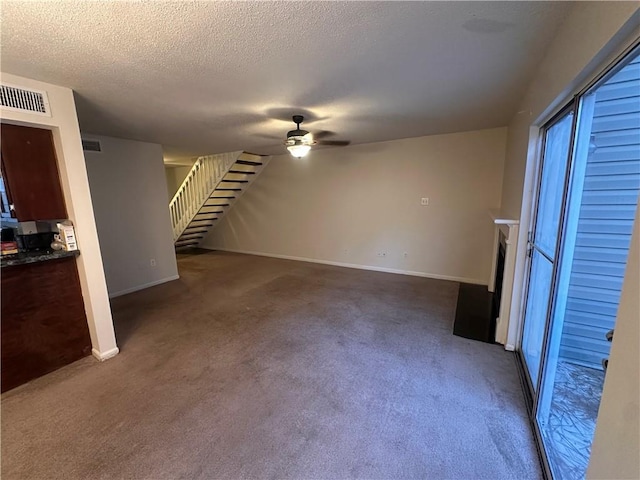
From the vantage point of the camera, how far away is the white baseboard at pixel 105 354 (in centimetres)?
247

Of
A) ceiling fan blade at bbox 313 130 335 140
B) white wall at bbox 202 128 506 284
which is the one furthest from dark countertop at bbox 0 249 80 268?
white wall at bbox 202 128 506 284

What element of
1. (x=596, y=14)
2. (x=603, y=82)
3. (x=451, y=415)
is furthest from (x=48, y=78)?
(x=451, y=415)

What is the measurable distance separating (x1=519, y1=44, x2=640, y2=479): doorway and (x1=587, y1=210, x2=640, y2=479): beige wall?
655 mm

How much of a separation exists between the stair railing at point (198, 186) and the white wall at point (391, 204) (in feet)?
3.24

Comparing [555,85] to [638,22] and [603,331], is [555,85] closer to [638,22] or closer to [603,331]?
[638,22]

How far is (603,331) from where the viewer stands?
61.4 inches

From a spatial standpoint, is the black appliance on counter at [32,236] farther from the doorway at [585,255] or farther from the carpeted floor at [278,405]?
the doorway at [585,255]

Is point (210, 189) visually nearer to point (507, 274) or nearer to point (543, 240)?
point (507, 274)

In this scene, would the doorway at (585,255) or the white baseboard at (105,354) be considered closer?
the doorway at (585,255)

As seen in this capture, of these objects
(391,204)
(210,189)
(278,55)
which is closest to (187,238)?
(210,189)

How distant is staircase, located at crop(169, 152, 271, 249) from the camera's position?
18.1 ft

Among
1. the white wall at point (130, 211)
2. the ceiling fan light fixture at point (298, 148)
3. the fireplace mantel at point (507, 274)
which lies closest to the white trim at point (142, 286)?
the white wall at point (130, 211)

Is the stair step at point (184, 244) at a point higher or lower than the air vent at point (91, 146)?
lower

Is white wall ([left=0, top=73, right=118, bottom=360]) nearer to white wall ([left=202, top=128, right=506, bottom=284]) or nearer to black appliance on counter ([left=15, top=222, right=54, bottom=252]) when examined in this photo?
black appliance on counter ([left=15, top=222, right=54, bottom=252])
